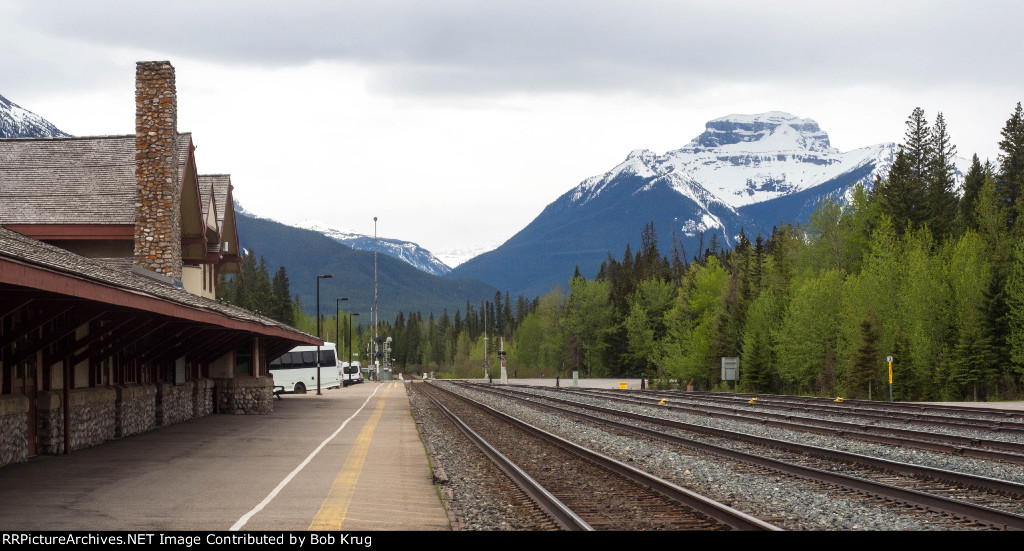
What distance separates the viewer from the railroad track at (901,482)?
11688 millimetres

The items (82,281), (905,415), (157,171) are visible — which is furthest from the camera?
(157,171)

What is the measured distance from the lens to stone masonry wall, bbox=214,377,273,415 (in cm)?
3612

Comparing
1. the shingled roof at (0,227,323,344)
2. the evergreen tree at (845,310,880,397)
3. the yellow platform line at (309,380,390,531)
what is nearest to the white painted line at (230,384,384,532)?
the yellow platform line at (309,380,390,531)

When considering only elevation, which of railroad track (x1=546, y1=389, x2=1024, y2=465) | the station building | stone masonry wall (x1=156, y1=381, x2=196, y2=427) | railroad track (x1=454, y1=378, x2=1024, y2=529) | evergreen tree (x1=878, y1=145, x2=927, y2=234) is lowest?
railroad track (x1=546, y1=389, x2=1024, y2=465)

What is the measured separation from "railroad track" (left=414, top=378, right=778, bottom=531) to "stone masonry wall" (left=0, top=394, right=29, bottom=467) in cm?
829

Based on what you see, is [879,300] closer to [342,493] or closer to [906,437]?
[906,437]

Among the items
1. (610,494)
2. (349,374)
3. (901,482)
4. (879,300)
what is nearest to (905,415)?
(901,482)

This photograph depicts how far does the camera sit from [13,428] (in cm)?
1697

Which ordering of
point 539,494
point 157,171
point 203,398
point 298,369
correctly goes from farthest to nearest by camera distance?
point 298,369, point 203,398, point 157,171, point 539,494

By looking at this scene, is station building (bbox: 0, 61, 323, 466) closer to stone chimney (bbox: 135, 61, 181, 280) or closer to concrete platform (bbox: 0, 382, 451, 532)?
stone chimney (bbox: 135, 61, 181, 280)

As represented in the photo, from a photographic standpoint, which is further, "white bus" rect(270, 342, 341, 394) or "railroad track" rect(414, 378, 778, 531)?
"white bus" rect(270, 342, 341, 394)

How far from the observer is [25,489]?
13.9 meters

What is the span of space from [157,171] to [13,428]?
16444mm
